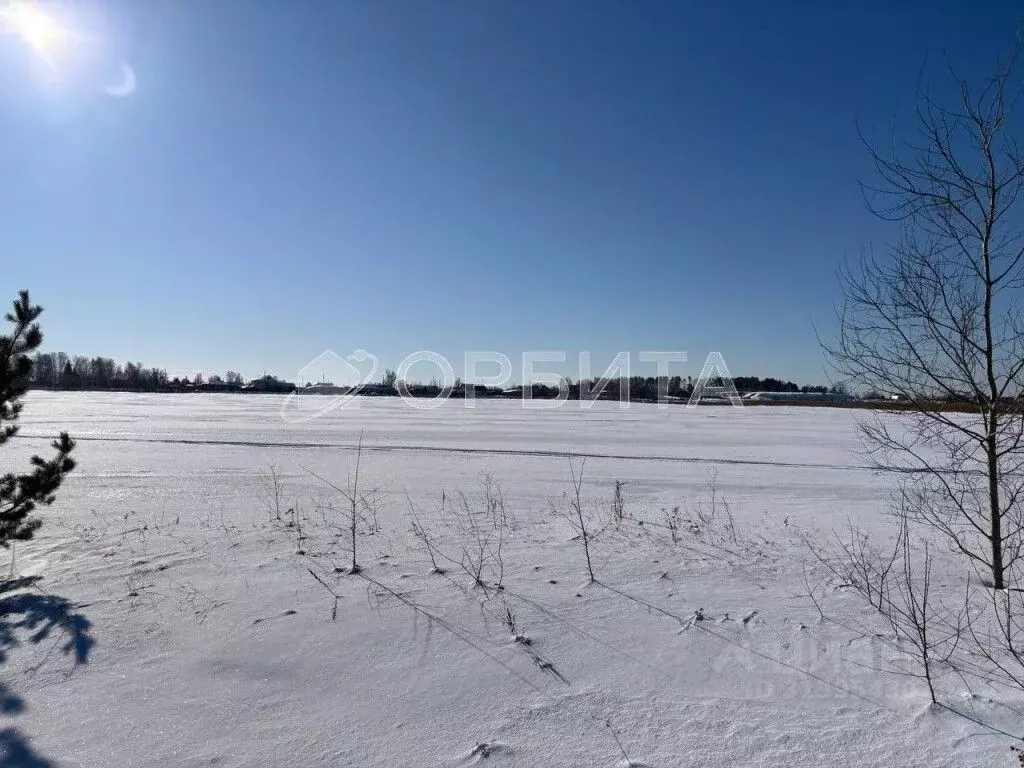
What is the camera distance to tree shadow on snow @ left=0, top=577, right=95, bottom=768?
8.30 ft

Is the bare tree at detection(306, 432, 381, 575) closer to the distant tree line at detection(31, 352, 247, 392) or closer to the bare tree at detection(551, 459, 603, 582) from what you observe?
the bare tree at detection(551, 459, 603, 582)

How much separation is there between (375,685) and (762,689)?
2.25 m

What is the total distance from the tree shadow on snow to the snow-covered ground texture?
19mm

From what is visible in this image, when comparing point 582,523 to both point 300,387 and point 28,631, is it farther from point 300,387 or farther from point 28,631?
point 300,387

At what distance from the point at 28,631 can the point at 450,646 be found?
9.77ft

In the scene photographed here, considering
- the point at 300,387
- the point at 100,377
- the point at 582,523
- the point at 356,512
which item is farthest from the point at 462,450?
the point at 100,377

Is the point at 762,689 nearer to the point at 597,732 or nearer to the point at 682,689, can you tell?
the point at 682,689

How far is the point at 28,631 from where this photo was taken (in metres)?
3.73

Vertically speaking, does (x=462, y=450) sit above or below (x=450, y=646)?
above

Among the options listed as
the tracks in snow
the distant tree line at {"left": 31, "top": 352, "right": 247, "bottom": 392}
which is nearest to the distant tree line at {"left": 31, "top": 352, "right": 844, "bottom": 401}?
the distant tree line at {"left": 31, "top": 352, "right": 247, "bottom": 392}

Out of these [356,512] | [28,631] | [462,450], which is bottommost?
[28,631]

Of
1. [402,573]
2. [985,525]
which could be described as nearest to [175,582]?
[402,573]

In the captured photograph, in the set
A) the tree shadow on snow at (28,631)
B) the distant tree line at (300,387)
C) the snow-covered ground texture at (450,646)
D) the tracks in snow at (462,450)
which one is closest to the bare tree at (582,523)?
the snow-covered ground texture at (450,646)

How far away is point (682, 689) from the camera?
307cm
